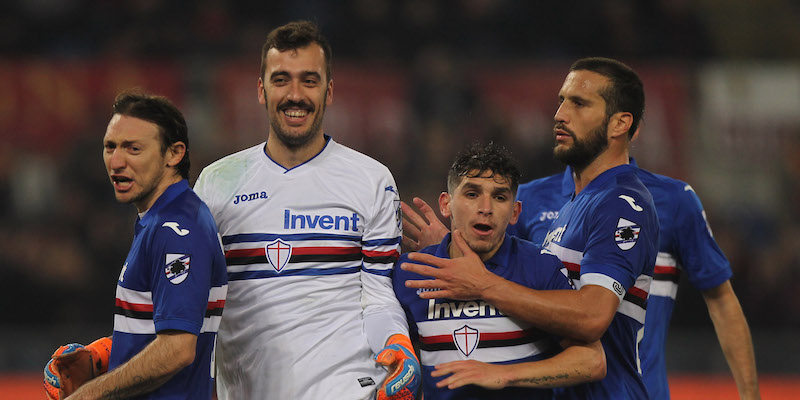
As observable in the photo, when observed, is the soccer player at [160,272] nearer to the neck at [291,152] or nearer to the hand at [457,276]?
the neck at [291,152]

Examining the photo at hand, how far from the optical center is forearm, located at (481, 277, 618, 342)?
11.4 feet

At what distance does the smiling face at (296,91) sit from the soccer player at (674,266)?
1.41 meters

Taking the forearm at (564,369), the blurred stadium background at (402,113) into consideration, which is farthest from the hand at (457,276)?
the blurred stadium background at (402,113)

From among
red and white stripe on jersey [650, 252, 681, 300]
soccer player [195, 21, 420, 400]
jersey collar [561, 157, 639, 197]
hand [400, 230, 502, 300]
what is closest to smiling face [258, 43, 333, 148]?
soccer player [195, 21, 420, 400]

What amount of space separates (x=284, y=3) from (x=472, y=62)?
2.82 meters

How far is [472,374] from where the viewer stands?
3.43 metres

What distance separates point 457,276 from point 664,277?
5.06ft

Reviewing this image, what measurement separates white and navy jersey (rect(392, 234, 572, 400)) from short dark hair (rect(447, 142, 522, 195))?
0.28 m

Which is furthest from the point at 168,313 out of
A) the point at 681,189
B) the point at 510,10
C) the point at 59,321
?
the point at 510,10

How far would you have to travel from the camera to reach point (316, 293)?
3.88 m

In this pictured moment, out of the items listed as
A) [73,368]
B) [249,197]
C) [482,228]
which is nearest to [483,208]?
[482,228]

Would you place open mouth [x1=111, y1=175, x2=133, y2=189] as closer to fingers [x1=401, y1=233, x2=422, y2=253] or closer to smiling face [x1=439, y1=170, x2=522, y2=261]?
smiling face [x1=439, y1=170, x2=522, y2=261]

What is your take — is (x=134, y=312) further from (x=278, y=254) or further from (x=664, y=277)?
(x=664, y=277)

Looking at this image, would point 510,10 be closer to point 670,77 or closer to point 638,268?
point 670,77
